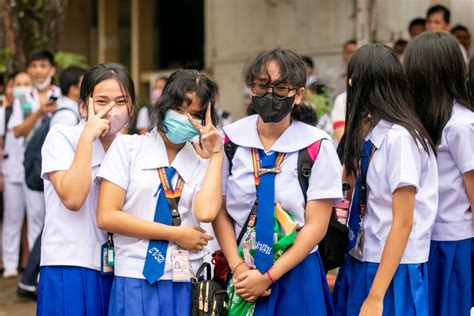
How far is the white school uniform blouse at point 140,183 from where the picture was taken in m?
3.09

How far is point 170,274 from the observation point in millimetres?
3098

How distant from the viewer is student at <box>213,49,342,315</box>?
3.05 m

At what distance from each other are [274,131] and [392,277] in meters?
0.82

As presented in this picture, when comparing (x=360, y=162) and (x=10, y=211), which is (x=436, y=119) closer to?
(x=360, y=162)

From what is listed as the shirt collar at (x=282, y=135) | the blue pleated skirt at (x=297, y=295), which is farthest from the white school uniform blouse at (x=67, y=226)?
the blue pleated skirt at (x=297, y=295)

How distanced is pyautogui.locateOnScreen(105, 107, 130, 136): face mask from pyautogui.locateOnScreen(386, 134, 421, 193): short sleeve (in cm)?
124

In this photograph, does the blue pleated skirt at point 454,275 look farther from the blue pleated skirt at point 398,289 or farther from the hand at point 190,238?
the hand at point 190,238

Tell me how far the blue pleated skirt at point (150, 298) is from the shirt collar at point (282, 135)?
682 millimetres

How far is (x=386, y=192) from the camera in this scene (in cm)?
318

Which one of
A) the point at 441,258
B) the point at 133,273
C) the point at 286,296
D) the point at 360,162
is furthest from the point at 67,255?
the point at 441,258

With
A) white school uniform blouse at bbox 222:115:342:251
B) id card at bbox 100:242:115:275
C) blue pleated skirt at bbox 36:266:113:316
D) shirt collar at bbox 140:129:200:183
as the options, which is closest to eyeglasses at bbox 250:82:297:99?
white school uniform blouse at bbox 222:115:342:251

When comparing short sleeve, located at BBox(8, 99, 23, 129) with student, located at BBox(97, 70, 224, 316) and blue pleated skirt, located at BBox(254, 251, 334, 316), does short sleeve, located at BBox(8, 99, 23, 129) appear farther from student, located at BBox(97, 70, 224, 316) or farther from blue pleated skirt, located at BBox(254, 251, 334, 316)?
blue pleated skirt, located at BBox(254, 251, 334, 316)

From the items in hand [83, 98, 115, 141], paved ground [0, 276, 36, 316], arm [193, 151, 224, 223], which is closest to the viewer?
arm [193, 151, 224, 223]

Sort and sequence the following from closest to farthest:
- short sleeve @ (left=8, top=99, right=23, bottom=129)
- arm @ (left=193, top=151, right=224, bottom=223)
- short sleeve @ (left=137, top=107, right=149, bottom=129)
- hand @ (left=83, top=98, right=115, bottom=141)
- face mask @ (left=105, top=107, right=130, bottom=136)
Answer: arm @ (left=193, top=151, right=224, bottom=223) < hand @ (left=83, top=98, right=115, bottom=141) < face mask @ (left=105, top=107, right=130, bottom=136) < short sleeve @ (left=8, top=99, right=23, bottom=129) < short sleeve @ (left=137, top=107, right=149, bottom=129)
